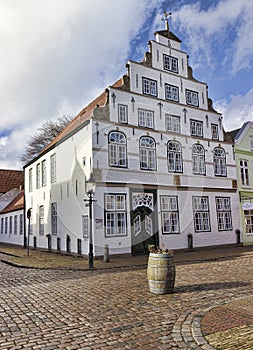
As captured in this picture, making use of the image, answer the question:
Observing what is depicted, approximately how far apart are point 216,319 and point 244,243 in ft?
54.0

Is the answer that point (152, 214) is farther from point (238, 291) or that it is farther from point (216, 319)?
point (216, 319)

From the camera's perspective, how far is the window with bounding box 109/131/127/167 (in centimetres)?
1594

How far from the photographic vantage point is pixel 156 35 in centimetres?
1883

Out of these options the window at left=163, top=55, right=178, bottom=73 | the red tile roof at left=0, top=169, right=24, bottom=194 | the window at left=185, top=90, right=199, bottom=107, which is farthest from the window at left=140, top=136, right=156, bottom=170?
the red tile roof at left=0, top=169, right=24, bottom=194

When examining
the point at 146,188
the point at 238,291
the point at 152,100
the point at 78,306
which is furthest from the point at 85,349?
the point at 152,100

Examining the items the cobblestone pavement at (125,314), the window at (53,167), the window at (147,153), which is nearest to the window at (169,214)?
the window at (147,153)

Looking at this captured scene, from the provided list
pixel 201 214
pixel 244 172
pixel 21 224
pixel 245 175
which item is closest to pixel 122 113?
pixel 201 214

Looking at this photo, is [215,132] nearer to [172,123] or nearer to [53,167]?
[172,123]

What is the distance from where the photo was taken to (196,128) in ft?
64.7

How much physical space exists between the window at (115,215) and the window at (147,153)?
7.31 feet

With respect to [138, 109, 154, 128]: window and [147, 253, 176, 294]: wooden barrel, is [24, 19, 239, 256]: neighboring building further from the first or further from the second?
[147, 253, 176, 294]: wooden barrel

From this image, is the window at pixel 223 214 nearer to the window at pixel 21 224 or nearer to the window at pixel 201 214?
the window at pixel 201 214

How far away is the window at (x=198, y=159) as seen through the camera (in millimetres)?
19172

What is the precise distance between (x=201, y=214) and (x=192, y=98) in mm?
7117
